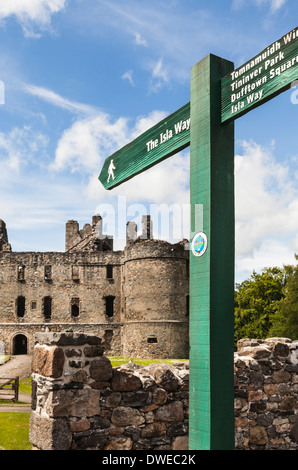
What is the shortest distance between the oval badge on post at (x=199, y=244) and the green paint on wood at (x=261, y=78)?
866 millimetres

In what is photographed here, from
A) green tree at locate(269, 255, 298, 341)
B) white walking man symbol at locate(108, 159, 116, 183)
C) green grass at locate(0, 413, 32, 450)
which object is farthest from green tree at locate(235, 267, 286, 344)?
white walking man symbol at locate(108, 159, 116, 183)

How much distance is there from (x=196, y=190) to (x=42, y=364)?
2723mm

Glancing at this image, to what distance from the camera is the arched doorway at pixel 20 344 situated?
45.4m

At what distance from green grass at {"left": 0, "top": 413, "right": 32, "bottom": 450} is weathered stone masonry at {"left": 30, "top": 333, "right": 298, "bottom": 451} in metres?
3.10

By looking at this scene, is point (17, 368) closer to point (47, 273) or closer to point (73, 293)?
point (73, 293)

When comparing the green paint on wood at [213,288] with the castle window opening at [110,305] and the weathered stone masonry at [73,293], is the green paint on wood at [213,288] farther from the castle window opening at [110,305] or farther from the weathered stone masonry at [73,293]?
the castle window opening at [110,305]

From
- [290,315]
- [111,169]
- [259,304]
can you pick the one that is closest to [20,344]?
[259,304]

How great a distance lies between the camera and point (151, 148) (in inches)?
181

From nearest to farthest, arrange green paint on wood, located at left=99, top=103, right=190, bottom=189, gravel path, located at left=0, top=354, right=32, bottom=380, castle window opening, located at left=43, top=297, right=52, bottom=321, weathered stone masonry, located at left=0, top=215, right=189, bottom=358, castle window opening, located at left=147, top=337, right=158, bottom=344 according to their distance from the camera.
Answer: green paint on wood, located at left=99, top=103, right=190, bottom=189, gravel path, located at left=0, top=354, right=32, bottom=380, castle window opening, located at left=147, top=337, right=158, bottom=344, weathered stone masonry, located at left=0, top=215, right=189, bottom=358, castle window opening, located at left=43, top=297, right=52, bottom=321

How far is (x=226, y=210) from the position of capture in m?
3.77

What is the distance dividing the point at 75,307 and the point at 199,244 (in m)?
42.9

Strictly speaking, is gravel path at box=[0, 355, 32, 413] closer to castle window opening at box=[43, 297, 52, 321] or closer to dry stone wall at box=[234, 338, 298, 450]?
castle window opening at box=[43, 297, 52, 321]

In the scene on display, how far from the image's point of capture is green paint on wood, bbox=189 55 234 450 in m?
3.64

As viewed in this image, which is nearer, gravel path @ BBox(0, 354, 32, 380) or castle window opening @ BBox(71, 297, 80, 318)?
gravel path @ BBox(0, 354, 32, 380)
